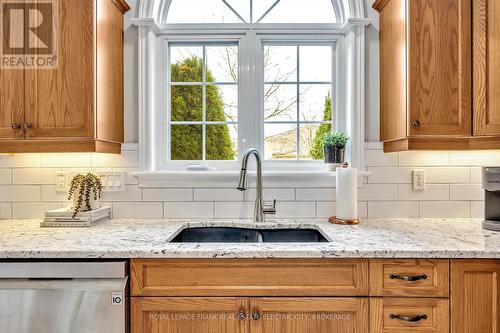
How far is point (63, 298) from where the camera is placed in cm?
128

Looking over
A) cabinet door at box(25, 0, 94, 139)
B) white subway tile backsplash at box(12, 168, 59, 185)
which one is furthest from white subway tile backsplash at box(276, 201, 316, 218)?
white subway tile backsplash at box(12, 168, 59, 185)

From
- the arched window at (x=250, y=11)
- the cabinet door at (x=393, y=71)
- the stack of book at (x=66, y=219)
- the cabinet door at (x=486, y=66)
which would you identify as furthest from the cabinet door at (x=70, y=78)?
the cabinet door at (x=486, y=66)

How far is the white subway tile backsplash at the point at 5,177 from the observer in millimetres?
2002

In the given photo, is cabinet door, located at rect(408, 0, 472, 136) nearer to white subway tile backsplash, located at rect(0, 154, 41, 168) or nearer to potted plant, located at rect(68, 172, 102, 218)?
potted plant, located at rect(68, 172, 102, 218)

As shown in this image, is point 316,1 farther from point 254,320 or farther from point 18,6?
point 254,320

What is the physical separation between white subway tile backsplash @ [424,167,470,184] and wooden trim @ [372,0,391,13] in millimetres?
980

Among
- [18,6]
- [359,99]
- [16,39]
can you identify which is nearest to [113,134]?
[16,39]

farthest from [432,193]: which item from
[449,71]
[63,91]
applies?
[63,91]

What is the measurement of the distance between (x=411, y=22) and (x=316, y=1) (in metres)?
0.73

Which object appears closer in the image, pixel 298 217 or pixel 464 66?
pixel 464 66

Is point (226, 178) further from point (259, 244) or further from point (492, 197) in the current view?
point (492, 197)

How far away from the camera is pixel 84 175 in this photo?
188cm

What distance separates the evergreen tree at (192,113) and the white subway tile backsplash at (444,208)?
1.21 metres

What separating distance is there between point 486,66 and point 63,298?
2.12 meters
